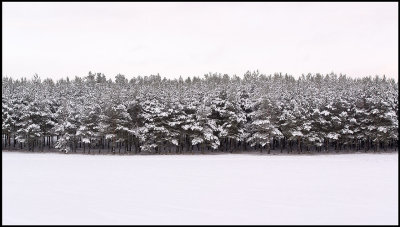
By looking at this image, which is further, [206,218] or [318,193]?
[318,193]

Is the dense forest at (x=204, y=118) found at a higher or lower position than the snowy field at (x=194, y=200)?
higher

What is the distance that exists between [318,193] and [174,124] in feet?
136

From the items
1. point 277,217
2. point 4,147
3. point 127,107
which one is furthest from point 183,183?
point 4,147

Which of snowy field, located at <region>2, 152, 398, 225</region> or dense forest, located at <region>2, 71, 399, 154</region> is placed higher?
dense forest, located at <region>2, 71, 399, 154</region>

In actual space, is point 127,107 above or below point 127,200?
above

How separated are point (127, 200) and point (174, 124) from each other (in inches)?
1685

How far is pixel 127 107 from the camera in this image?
62.2m

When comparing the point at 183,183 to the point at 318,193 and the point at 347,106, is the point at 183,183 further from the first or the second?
the point at 347,106

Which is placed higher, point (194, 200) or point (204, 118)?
point (204, 118)

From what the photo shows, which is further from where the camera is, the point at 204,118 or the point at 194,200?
the point at 204,118

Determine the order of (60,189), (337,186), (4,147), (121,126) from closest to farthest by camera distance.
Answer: (60,189) → (337,186) → (121,126) → (4,147)

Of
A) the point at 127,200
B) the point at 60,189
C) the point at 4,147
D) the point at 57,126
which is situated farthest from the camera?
the point at 4,147

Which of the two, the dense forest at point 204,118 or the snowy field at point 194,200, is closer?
the snowy field at point 194,200

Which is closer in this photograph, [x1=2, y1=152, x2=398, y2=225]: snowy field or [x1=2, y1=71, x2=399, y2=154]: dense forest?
[x1=2, y1=152, x2=398, y2=225]: snowy field
